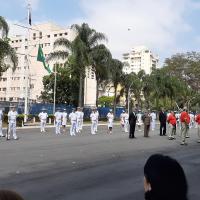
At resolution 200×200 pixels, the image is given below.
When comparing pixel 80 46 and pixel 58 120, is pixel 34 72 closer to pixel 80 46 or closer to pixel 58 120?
pixel 80 46

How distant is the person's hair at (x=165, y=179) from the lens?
2.89 meters

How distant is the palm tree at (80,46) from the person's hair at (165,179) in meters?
46.8

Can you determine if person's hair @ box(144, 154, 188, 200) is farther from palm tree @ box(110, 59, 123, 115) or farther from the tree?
the tree

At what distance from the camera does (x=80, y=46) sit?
49375 millimetres

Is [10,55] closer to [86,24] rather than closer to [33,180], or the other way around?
[86,24]

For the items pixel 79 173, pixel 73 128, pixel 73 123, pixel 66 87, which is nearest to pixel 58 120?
pixel 73 123

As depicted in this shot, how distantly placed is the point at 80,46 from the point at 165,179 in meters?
46.9

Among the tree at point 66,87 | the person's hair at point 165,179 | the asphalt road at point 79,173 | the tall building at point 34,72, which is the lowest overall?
the asphalt road at point 79,173

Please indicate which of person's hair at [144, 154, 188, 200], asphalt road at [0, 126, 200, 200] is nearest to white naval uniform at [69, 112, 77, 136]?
asphalt road at [0, 126, 200, 200]

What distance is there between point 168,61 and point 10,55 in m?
59.5

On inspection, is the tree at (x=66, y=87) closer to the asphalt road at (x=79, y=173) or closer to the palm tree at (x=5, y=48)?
the palm tree at (x=5, y=48)

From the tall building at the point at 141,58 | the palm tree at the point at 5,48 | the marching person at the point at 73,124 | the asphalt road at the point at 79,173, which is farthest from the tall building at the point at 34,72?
the asphalt road at the point at 79,173

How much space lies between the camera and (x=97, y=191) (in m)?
9.95

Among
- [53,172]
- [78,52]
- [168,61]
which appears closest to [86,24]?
[78,52]
